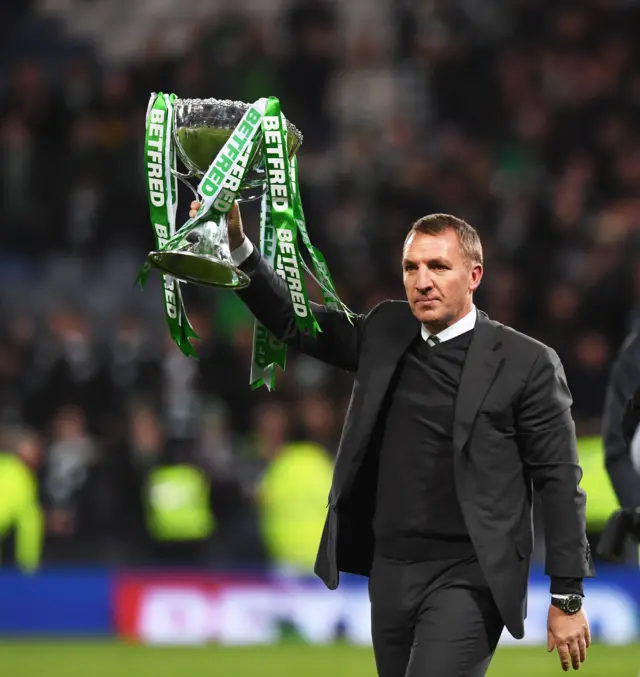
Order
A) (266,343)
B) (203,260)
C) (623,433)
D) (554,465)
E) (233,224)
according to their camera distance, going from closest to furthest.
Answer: (203,260)
(554,465)
(233,224)
(266,343)
(623,433)

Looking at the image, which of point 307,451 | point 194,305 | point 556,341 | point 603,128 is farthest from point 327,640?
point 603,128

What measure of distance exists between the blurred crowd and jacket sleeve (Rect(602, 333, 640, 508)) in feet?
17.9

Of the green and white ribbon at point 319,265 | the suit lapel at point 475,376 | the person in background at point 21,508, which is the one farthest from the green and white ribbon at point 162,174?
the person in background at point 21,508

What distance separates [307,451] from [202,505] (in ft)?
2.94

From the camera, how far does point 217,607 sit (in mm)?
10164

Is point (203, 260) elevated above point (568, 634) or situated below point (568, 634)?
above

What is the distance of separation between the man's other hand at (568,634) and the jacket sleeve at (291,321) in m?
0.97

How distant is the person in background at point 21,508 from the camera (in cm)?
1094

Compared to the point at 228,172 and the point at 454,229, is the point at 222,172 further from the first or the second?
the point at 454,229

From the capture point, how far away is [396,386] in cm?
424

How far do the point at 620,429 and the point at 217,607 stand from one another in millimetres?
5503

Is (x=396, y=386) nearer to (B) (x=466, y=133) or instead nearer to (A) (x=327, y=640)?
(A) (x=327, y=640)

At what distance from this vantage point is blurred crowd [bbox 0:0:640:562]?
11023mm

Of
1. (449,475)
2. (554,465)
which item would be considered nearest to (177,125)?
(449,475)
